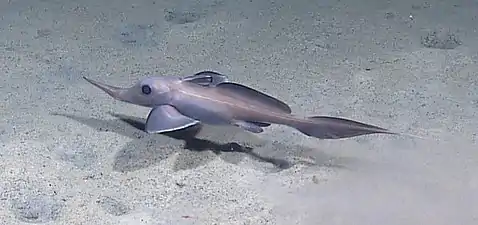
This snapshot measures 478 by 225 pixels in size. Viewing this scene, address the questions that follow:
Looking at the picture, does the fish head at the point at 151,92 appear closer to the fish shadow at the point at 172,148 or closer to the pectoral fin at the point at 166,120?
the pectoral fin at the point at 166,120

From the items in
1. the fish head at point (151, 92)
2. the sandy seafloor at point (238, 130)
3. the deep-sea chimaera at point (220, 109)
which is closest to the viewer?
the sandy seafloor at point (238, 130)

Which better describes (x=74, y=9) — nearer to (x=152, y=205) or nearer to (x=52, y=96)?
(x=52, y=96)

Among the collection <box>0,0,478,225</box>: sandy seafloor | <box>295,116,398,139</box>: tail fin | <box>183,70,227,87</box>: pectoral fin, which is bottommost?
<box>0,0,478,225</box>: sandy seafloor

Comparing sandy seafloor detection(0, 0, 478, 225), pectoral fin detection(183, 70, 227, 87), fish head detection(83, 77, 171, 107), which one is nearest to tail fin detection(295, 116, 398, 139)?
sandy seafloor detection(0, 0, 478, 225)

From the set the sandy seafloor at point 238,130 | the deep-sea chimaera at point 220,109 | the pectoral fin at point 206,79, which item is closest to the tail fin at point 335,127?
the deep-sea chimaera at point 220,109

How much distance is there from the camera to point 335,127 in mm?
2227

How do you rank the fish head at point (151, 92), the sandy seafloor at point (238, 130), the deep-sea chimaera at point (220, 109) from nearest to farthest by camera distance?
1. the sandy seafloor at point (238, 130)
2. the deep-sea chimaera at point (220, 109)
3. the fish head at point (151, 92)

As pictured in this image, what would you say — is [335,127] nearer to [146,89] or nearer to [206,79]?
[206,79]

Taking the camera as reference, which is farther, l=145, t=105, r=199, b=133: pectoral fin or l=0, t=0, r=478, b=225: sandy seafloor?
l=145, t=105, r=199, b=133: pectoral fin

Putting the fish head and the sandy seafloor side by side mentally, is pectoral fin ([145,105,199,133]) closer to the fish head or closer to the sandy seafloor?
the fish head

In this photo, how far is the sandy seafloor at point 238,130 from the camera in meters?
2.13

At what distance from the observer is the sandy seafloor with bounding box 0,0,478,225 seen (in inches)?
83.9

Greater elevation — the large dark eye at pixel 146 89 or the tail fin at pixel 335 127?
the large dark eye at pixel 146 89

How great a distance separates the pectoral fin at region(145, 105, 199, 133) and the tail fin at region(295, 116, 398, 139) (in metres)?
0.38
